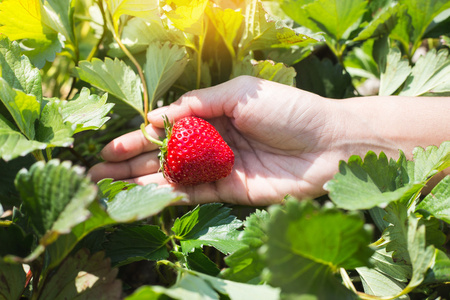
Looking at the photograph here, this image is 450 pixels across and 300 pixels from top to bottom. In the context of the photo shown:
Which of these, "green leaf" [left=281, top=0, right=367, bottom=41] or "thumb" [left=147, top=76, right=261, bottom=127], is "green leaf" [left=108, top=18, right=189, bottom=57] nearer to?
"thumb" [left=147, top=76, right=261, bottom=127]

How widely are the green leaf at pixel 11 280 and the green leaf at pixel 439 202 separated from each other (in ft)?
2.30

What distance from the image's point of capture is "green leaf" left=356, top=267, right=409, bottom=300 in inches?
29.4

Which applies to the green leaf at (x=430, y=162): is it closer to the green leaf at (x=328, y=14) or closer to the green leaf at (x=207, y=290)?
the green leaf at (x=207, y=290)

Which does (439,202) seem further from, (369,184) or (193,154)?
(193,154)

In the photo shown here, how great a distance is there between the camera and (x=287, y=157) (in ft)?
3.38

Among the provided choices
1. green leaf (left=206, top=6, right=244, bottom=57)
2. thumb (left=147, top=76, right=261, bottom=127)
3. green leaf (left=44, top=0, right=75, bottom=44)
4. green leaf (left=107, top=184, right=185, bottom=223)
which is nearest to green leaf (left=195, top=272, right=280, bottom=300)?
green leaf (left=107, top=184, right=185, bottom=223)

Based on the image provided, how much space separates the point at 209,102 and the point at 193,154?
16 centimetres

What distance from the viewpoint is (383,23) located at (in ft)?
3.59

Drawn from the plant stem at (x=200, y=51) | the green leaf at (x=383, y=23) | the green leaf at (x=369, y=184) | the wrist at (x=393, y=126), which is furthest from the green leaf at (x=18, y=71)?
the green leaf at (x=383, y=23)

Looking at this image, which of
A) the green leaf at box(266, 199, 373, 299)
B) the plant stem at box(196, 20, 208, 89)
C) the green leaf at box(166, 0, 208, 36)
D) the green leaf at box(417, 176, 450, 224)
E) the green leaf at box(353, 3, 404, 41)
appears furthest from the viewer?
the green leaf at box(353, 3, 404, 41)

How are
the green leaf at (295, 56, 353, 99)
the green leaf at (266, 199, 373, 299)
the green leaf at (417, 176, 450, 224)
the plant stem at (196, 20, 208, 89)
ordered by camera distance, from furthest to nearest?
the green leaf at (295, 56, 353, 99)
the plant stem at (196, 20, 208, 89)
the green leaf at (417, 176, 450, 224)
the green leaf at (266, 199, 373, 299)

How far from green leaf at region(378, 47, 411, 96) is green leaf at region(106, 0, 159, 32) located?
0.66m

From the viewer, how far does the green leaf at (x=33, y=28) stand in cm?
86

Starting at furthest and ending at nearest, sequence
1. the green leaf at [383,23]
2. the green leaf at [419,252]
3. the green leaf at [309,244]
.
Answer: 1. the green leaf at [383,23]
2. the green leaf at [419,252]
3. the green leaf at [309,244]
